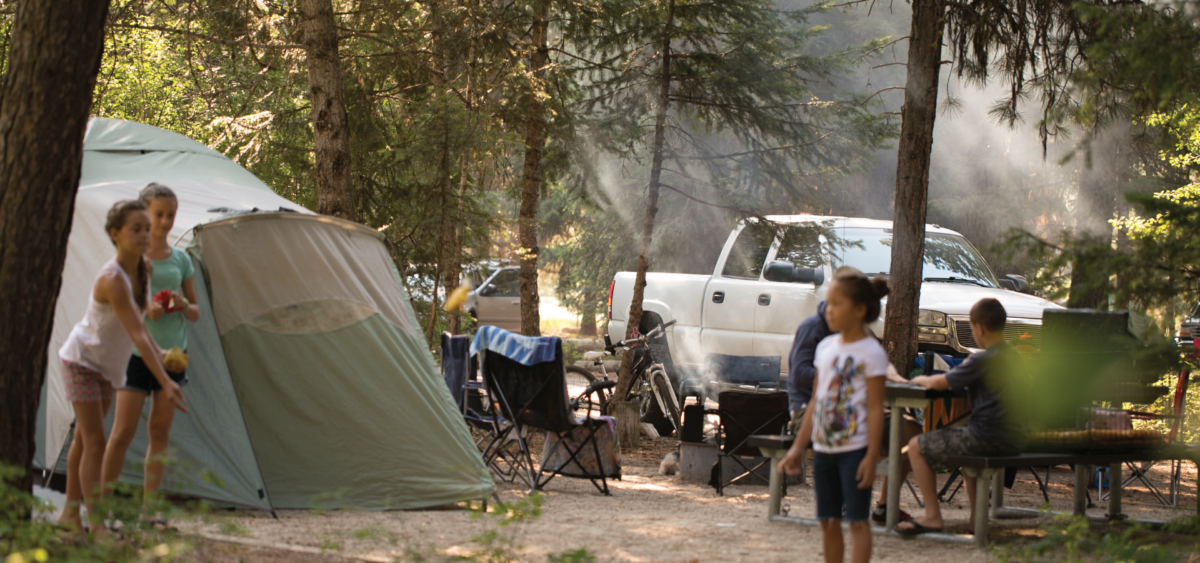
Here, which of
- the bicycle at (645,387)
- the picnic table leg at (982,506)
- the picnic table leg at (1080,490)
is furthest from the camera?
the bicycle at (645,387)

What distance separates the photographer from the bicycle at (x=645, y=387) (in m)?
8.30

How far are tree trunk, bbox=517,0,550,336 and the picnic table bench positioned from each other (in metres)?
4.41

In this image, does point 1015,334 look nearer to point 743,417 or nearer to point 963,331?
point 963,331

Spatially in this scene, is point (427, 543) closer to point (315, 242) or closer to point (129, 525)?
point (129, 525)

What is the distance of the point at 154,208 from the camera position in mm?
4285

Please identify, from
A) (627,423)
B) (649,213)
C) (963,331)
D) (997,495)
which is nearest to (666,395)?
(627,423)

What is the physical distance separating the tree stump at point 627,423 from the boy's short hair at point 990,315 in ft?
14.3

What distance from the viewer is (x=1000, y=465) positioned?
4734 mm

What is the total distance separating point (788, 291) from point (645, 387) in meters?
1.70

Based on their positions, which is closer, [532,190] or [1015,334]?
[1015,334]

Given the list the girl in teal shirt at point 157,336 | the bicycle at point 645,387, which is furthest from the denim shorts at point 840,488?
the bicycle at point 645,387

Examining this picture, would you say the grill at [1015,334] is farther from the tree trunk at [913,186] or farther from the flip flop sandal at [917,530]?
the flip flop sandal at [917,530]

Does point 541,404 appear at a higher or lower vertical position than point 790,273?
lower

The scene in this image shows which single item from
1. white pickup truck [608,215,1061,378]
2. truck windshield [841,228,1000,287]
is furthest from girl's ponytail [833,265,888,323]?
truck windshield [841,228,1000,287]
